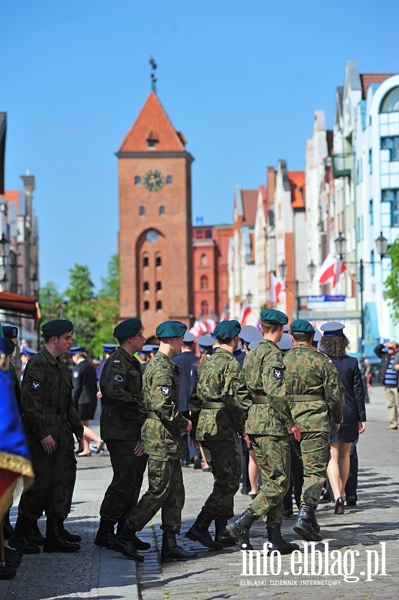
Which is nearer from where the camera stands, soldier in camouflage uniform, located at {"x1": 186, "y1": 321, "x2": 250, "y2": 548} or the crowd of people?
the crowd of people

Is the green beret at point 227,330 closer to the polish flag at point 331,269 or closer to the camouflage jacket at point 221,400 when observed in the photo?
the camouflage jacket at point 221,400

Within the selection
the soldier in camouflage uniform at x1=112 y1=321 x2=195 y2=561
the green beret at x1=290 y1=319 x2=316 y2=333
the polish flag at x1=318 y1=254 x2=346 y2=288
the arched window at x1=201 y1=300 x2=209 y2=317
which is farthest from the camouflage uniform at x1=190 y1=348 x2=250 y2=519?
the arched window at x1=201 y1=300 x2=209 y2=317

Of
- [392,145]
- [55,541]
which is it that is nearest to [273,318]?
[55,541]

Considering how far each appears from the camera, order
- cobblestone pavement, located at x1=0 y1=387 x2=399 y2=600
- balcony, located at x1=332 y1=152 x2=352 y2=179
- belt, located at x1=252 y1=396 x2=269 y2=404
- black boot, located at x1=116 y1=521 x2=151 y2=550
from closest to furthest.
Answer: cobblestone pavement, located at x1=0 y1=387 x2=399 y2=600, belt, located at x1=252 y1=396 x2=269 y2=404, black boot, located at x1=116 y1=521 x2=151 y2=550, balcony, located at x1=332 y1=152 x2=352 y2=179

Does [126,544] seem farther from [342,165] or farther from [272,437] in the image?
[342,165]

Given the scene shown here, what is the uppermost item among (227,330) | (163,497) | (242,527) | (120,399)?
(227,330)

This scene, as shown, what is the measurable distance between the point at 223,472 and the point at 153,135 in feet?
377

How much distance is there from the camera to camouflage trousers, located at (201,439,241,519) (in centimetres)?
1083

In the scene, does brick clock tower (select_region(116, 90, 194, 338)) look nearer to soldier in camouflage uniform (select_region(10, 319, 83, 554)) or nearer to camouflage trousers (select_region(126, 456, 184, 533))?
soldier in camouflage uniform (select_region(10, 319, 83, 554))

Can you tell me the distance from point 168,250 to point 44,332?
111500 millimetres

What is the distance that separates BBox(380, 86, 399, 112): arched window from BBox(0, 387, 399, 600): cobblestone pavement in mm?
51293

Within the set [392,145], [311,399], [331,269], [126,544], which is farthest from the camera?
[392,145]

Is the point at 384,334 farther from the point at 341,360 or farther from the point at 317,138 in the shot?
the point at 341,360

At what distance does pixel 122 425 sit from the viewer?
10641 millimetres
